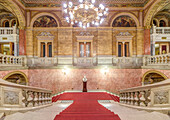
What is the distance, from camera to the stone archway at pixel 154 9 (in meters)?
9.28

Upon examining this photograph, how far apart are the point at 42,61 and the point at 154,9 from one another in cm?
1238

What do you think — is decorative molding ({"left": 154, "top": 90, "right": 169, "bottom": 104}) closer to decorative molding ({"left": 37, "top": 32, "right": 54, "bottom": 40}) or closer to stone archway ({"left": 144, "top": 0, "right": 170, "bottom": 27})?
stone archway ({"left": 144, "top": 0, "right": 170, "bottom": 27})

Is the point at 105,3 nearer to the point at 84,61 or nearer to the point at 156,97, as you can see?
the point at 84,61

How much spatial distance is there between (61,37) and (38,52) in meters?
2.97

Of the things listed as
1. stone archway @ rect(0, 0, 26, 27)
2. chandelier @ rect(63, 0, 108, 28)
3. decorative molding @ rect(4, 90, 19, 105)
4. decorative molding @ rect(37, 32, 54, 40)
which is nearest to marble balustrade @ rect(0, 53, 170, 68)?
decorative molding @ rect(37, 32, 54, 40)

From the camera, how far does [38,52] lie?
10781mm

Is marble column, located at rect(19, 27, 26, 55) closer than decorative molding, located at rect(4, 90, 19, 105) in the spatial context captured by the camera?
No

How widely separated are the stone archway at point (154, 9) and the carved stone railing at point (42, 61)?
10.2 metres

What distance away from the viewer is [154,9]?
9.83 m

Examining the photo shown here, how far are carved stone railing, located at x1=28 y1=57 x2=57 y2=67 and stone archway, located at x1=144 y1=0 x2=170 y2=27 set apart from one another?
402 inches

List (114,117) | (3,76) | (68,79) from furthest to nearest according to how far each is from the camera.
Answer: (68,79) < (3,76) < (114,117)

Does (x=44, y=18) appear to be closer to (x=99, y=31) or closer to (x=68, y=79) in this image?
(x=99, y=31)

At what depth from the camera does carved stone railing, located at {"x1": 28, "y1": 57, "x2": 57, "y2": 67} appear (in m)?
10.5

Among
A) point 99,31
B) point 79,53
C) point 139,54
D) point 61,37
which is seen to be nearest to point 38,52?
point 61,37
